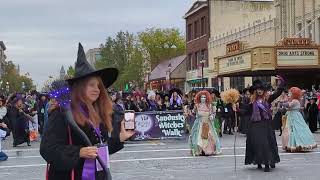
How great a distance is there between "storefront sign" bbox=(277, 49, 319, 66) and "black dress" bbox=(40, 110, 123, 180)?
28.0m

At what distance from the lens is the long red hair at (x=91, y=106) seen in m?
4.13

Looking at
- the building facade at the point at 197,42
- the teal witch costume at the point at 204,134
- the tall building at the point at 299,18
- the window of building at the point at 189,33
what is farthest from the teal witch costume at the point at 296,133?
the window of building at the point at 189,33

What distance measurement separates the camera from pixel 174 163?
527 inches

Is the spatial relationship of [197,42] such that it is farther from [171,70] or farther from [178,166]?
[178,166]

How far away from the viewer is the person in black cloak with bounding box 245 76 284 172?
11.6 metres

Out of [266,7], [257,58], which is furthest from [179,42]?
[257,58]

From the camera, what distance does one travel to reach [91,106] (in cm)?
419

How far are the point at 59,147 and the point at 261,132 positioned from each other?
8108 mm

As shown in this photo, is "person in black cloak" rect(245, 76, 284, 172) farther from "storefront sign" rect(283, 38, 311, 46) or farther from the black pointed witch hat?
"storefront sign" rect(283, 38, 311, 46)

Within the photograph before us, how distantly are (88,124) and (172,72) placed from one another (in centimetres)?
5805

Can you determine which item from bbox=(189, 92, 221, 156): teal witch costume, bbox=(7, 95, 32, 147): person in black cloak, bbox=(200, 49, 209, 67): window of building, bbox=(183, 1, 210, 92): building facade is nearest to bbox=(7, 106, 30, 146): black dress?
bbox=(7, 95, 32, 147): person in black cloak

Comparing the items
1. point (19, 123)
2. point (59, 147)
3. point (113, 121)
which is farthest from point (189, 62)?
point (59, 147)

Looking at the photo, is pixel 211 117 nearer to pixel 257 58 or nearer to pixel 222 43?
pixel 257 58

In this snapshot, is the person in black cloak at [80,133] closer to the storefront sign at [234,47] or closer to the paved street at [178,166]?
the paved street at [178,166]
